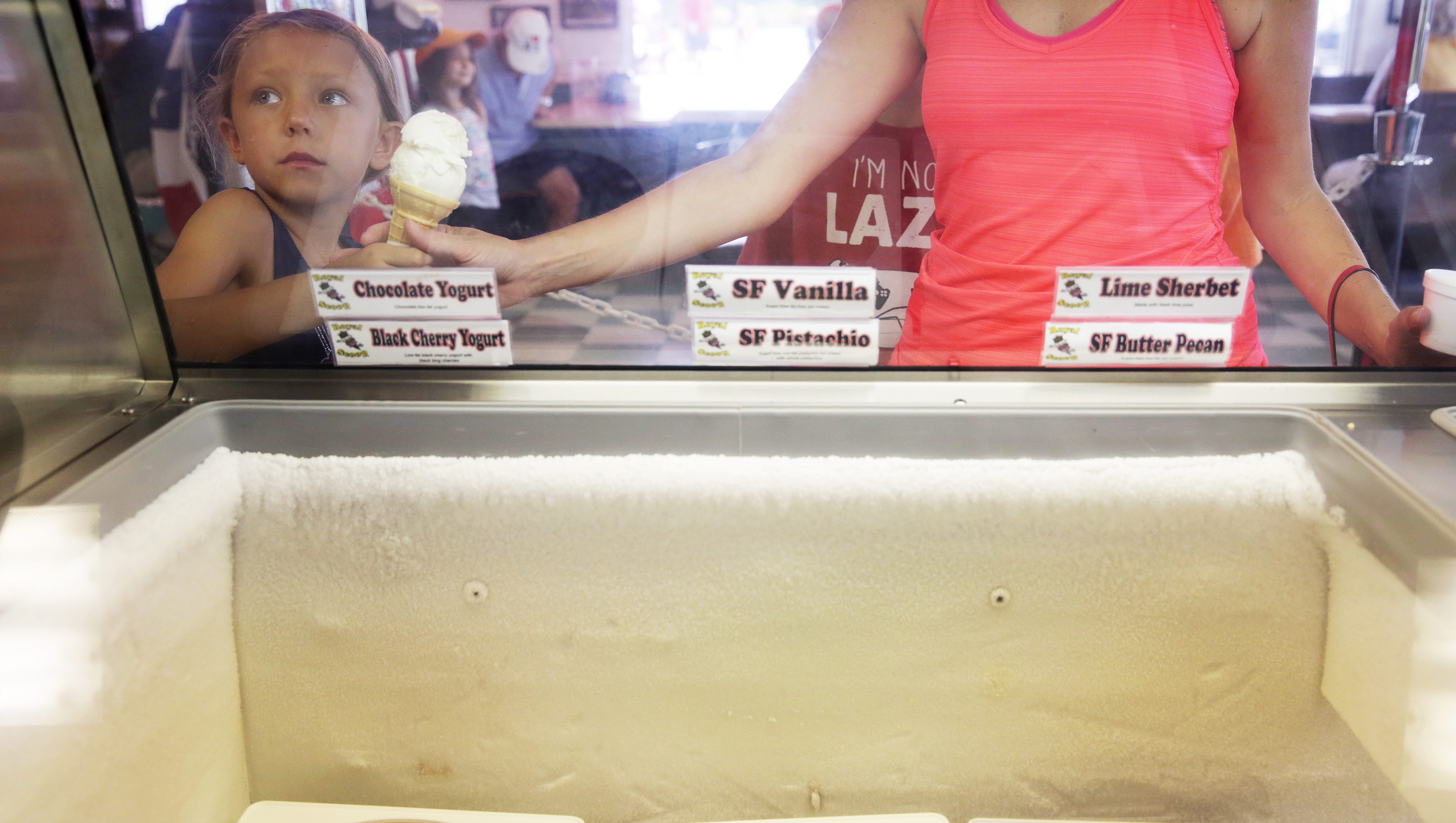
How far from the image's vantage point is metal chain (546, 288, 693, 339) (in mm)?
922

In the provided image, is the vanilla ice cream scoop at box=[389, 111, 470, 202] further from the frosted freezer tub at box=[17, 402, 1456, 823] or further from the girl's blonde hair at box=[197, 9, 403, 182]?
the frosted freezer tub at box=[17, 402, 1456, 823]

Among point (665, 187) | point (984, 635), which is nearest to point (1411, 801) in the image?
point (984, 635)

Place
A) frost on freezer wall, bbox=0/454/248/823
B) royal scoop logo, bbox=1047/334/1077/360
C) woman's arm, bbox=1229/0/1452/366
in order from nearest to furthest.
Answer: frost on freezer wall, bbox=0/454/248/823, woman's arm, bbox=1229/0/1452/366, royal scoop logo, bbox=1047/334/1077/360

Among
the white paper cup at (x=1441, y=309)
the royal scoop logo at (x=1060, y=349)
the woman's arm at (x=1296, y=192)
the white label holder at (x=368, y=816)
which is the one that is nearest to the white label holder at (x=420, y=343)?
the white label holder at (x=368, y=816)

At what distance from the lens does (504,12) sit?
781mm

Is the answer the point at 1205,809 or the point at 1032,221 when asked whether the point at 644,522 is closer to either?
the point at 1032,221

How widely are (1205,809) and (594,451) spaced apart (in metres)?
0.70

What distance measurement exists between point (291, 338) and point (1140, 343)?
2.97ft

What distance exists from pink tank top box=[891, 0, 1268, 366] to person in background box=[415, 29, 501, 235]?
45 centimetres

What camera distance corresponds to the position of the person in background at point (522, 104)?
2.58ft

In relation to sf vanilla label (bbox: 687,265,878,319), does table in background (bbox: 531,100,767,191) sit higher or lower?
higher

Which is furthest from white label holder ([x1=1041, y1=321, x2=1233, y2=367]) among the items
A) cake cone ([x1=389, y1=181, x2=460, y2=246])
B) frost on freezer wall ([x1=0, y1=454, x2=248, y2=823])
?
frost on freezer wall ([x1=0, y1=454, x2=248, y2=823])

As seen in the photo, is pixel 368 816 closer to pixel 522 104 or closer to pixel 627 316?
pixel 627 316

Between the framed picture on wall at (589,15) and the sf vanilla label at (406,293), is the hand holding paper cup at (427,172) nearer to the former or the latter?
the sf vanilla label at (406,293)
